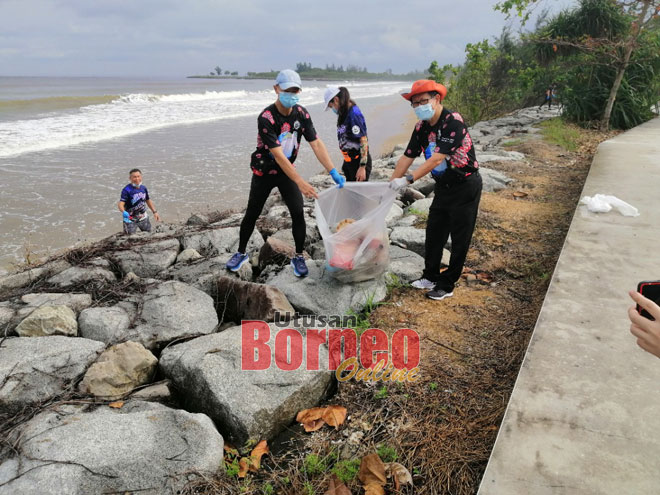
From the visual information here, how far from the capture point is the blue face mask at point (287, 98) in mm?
3293

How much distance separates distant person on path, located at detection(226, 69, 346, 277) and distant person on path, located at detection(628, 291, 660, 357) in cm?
235

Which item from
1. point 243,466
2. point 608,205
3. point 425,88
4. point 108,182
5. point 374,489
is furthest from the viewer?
point 108,182

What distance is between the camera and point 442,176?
3.24 m

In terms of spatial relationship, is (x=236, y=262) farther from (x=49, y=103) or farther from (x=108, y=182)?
(x=49, y=103)

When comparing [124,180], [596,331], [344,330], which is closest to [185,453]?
[344,330]

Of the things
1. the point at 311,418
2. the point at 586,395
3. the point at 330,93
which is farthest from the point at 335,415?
the point at 330,93

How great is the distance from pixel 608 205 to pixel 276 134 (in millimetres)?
3350

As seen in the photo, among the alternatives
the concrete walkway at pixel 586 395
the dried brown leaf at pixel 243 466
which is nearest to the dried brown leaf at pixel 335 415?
the dried brown leaf at pixel 243 466

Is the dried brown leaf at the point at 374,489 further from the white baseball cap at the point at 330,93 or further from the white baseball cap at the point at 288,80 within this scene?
the white baseball cap at the point at 330,93

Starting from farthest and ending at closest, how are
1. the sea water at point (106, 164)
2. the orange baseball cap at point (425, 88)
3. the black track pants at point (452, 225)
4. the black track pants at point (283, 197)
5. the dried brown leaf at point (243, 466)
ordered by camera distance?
the sea water at point (106, 164), the black track pants at point (283, 197), the black track pants at point (452, 225), the orange baseball cap at point (425, 88), the dried brown leaf at point (243, 466)

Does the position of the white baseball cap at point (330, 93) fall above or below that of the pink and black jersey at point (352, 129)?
above

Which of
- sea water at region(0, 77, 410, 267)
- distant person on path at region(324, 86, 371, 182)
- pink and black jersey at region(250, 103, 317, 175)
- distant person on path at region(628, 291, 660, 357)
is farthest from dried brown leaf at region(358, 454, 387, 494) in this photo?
sea water at region(0, 77, 410, 267)

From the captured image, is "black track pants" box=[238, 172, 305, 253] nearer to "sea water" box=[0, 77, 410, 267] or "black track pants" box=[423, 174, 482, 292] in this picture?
"black track pants" box=[423, 174, 482, 292]

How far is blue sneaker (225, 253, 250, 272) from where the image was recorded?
3938 millimetres
